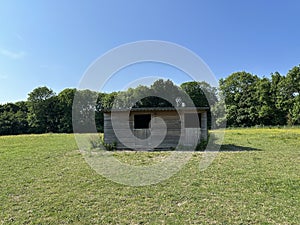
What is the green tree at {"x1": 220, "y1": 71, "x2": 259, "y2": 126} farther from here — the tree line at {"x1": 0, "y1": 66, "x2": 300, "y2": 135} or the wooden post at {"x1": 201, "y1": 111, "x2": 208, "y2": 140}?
the wooden post at {"x1": 201, "y1": 111, "x2": 208, "y2": 140}

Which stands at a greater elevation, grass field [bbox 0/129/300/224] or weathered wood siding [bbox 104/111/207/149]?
weathered wood siding [bbox 104/111/207/149]

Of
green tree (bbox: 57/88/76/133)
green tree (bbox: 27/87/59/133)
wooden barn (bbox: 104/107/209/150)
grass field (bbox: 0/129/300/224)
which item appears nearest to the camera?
grass field (bbox: 0/129/300/224)

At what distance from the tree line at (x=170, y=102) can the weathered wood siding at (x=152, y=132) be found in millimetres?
24143

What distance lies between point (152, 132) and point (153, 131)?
9 cm

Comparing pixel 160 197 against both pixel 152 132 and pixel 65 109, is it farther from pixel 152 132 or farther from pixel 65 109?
pixel 65 109

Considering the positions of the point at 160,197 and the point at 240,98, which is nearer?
the point at 160,197

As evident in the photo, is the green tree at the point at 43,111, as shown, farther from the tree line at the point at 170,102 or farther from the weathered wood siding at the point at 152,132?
the weathered wood siding at the point at 152,132

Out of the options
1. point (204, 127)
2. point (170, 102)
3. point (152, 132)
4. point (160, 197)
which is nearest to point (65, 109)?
point (170, 102)

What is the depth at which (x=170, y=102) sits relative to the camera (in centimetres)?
4122

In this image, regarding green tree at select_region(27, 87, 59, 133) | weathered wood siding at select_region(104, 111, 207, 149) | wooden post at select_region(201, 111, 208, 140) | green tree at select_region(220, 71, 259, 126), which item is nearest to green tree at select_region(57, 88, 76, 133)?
green tree at select_region(27, 87, 59, 133)

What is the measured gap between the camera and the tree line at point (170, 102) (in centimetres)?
3916

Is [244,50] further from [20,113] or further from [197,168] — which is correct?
[20,113]

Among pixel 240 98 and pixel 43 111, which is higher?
pixel 240 98

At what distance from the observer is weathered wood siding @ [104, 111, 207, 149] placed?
1324 centimetres
